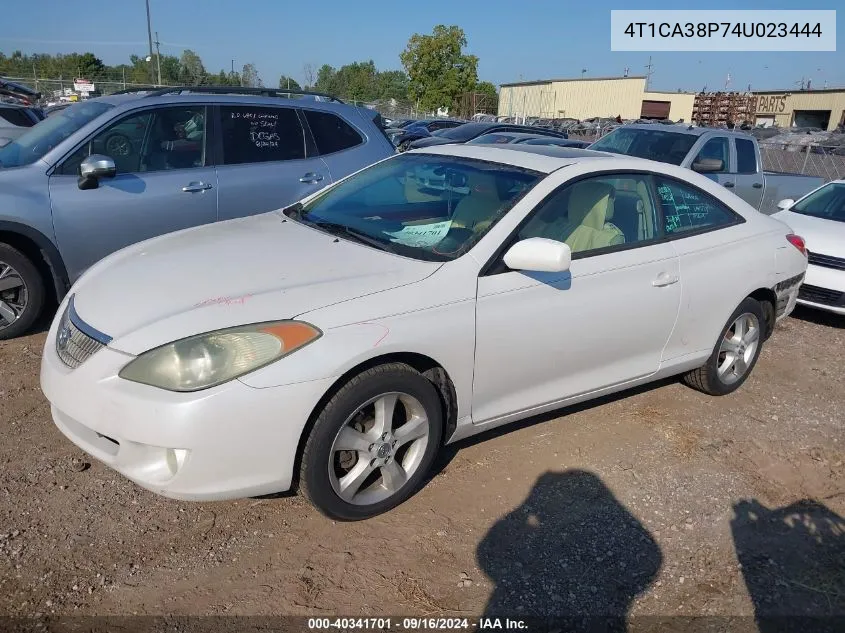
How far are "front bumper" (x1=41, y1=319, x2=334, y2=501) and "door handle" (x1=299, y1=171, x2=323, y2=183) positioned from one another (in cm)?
348

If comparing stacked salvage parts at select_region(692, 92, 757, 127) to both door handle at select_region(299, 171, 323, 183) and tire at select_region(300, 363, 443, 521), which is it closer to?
door handle at select_region(299, 171, 323, 183)

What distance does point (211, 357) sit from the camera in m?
2.53

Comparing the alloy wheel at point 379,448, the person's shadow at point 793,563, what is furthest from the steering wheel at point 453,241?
the person's shadow at point 793,563

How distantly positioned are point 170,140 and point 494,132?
1102cm

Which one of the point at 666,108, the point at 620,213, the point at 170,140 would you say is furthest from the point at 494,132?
the point at 666,108

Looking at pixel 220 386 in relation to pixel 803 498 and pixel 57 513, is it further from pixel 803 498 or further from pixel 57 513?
pixel 803 498

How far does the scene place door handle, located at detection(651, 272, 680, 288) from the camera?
3736mm

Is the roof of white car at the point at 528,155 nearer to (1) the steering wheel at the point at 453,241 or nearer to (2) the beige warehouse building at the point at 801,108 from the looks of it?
(1) the steering wheel at the point at 453,241

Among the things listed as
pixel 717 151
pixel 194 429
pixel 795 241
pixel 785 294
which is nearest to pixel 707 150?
pixel 717 151

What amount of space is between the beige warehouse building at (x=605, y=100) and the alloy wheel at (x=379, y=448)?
60571 mm

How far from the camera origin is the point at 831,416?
4.49 m

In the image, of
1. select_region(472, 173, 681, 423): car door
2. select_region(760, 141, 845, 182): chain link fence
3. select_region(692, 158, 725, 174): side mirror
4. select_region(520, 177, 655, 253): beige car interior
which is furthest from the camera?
select_region(760, 141, 845, 182): chain link fence

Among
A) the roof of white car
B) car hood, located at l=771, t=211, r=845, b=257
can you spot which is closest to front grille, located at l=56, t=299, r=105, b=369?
the roof of white car

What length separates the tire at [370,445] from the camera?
8.85 ft
